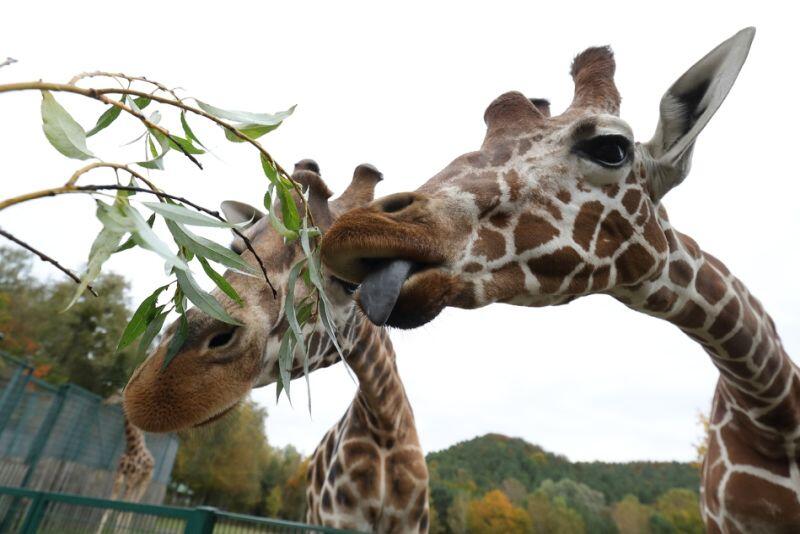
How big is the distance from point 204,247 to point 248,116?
0.33 m

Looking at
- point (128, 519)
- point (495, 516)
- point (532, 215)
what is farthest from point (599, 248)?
point (495, 516)

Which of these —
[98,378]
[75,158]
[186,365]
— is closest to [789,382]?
[186,365]

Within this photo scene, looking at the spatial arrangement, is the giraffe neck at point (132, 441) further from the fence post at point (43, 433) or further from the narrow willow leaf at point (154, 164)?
the narrow willow leaf at point (154, 164)

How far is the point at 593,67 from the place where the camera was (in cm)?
254

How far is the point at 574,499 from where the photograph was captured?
26062 mm

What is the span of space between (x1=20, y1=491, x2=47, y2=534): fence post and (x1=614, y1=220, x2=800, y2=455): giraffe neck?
16.2ft

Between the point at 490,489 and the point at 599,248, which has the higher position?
A: the point at 490,489

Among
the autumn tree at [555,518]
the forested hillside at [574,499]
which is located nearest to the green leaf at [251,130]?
the forested hillside at [574,499]

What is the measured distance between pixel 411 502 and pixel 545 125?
2549 mm

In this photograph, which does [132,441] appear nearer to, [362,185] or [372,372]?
[372,372]

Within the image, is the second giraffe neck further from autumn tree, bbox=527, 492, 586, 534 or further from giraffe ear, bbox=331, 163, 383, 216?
autumn tree, bbox=527, 492, 586, 534

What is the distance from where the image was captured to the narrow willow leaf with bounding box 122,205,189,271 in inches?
25.5

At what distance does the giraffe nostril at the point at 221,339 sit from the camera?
5.74 ft

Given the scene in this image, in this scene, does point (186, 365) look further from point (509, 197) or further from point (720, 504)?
point (720, 504)
